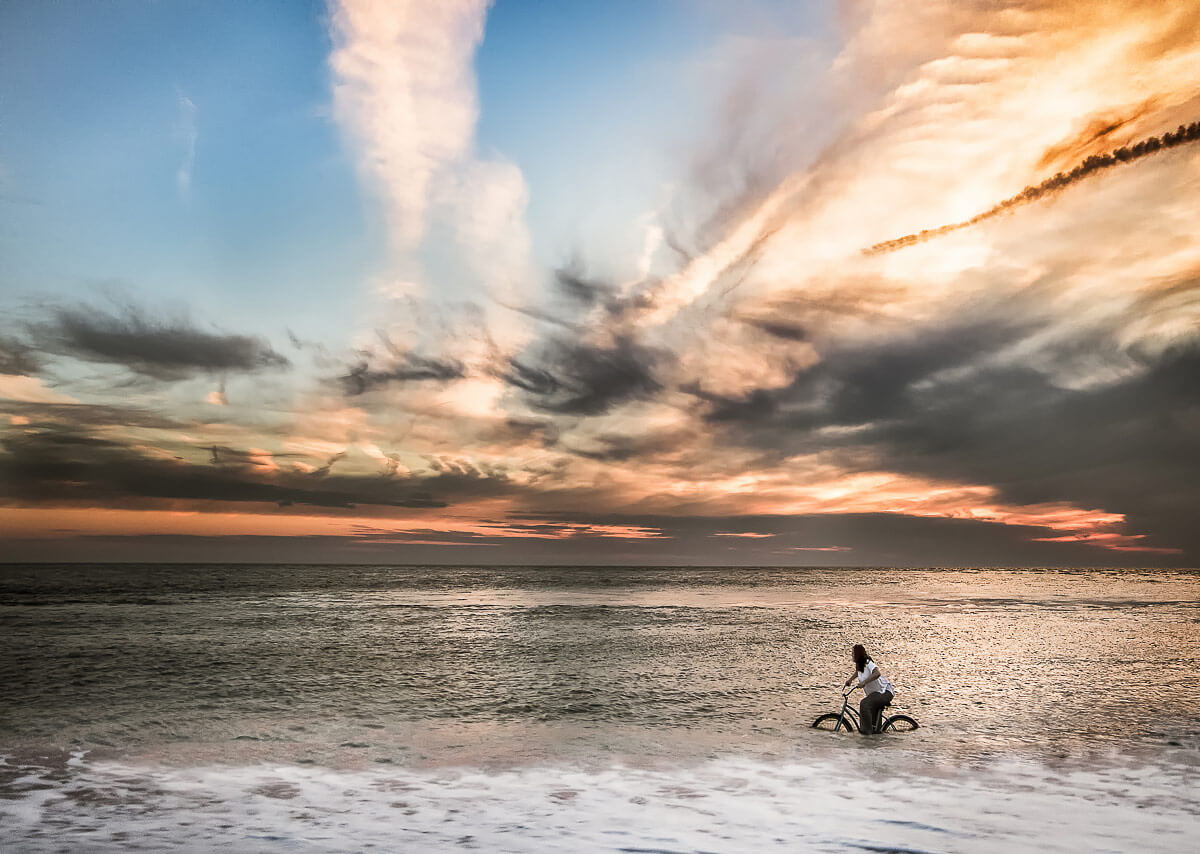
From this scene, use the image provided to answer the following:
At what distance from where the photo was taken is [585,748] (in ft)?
61.3

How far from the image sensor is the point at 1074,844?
443 inches

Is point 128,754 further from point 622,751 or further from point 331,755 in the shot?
point 622,751

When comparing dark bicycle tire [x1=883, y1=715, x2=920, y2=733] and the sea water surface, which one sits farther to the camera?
dark bicycle tire [x1=883, y1=715, x2=920, y2=733]

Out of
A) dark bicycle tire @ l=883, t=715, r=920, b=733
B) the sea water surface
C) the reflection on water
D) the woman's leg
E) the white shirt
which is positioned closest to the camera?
the sea water surface

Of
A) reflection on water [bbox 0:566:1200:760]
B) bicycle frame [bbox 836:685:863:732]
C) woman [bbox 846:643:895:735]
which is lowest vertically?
reflection on water [bbox 0:566:1200:760]

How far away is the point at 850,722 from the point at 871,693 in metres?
1.44

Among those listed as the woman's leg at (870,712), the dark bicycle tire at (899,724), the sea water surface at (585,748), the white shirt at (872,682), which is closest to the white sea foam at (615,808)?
the sea water surface at (585,748)

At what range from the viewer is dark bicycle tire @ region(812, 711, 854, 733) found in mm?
20375

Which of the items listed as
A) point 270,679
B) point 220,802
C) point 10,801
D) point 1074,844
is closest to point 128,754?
point 10,801

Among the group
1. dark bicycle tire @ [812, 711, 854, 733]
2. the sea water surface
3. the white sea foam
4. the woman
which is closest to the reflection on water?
the sea water surface

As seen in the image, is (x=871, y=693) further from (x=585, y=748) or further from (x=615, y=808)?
(x=615, y=808)

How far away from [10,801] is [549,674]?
20.7 metres

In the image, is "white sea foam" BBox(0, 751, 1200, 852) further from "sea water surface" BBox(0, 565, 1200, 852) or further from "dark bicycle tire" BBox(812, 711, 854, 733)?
"dark bicycle tire" BBox(812, 711, 854, 733)

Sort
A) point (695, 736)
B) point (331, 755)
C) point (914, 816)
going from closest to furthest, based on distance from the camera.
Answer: point (914, 816), point (331, 755), point (695, 736)
